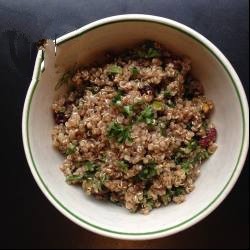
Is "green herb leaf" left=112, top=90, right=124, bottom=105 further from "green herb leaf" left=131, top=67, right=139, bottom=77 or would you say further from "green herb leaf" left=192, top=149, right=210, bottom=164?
"green herb leaf" left=192, top=149, right=210, bottom=164

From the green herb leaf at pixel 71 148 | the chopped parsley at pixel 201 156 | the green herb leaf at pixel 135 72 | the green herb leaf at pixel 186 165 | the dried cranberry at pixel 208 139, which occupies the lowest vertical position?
the green herb leaf at pixel 186 165

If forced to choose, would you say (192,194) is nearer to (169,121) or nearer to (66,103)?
(169,121)

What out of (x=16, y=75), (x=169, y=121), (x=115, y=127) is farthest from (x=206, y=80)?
(x=16, y=75)

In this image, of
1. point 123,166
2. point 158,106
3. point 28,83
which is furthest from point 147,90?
point 28,83

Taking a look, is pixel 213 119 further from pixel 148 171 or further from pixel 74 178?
pixel 74 178

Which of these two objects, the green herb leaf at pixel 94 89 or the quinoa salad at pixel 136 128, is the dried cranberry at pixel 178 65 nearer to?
the quinoa salad at pixel 136 128

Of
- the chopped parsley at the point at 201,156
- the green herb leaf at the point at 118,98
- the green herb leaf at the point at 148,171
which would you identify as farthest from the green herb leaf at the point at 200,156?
the green herb leaf at the point at 118,98

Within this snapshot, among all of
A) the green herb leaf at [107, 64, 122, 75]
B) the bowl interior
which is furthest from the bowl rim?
the green herb leaf at [107, 64, 122, 75]
